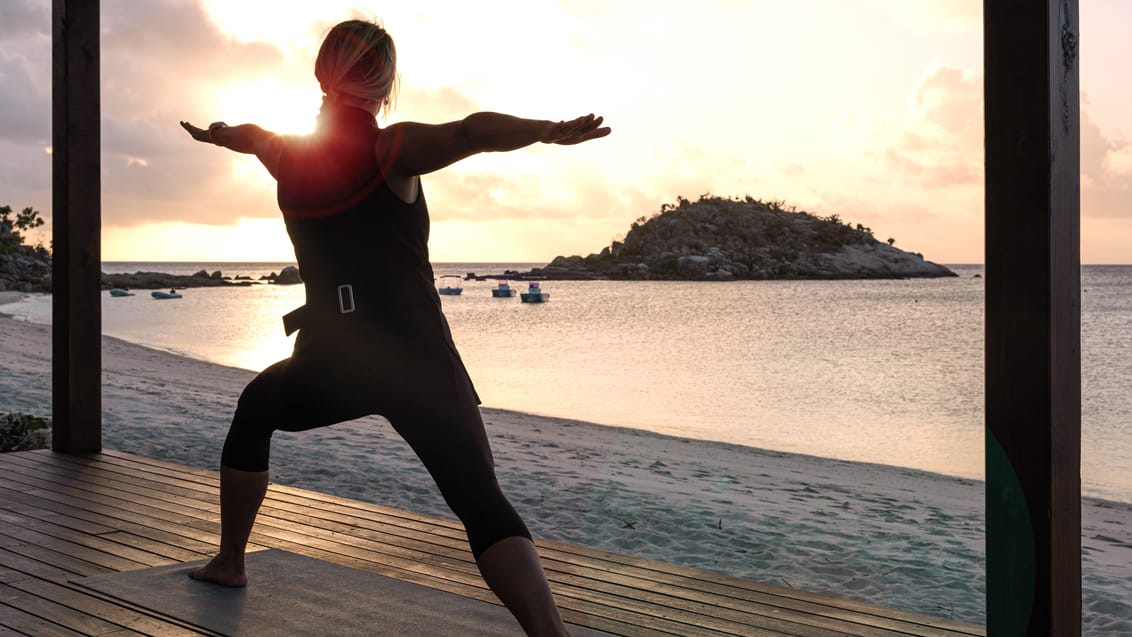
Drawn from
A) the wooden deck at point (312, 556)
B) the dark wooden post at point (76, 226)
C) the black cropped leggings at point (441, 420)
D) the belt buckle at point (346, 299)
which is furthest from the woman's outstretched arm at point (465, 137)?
the dark wooden post at point (76, 226)

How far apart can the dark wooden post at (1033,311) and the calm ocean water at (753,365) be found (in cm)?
866

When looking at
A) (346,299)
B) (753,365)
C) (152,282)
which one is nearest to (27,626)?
(346,299)

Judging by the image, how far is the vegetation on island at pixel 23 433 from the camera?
602cm

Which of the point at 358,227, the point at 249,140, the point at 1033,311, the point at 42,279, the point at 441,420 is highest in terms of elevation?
the point at 42,279

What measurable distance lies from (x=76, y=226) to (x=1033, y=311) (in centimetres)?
441

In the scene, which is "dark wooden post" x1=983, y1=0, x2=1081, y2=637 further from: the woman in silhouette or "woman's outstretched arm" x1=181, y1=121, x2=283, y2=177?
"woman's outstretched arm" x1=181, y1=121, x2=283, y2=177

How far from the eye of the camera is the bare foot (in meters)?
2.96

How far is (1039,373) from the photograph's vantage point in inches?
74.7

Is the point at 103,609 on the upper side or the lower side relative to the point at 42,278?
lower

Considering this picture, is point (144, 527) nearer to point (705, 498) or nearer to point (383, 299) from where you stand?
point (383, 299)

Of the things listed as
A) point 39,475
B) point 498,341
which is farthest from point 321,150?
point 498,341

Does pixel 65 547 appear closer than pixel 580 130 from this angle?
No

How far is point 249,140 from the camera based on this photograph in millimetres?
2604

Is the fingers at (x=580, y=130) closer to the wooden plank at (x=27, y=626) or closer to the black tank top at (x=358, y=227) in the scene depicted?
the black tank top at (x=358, y=227)
